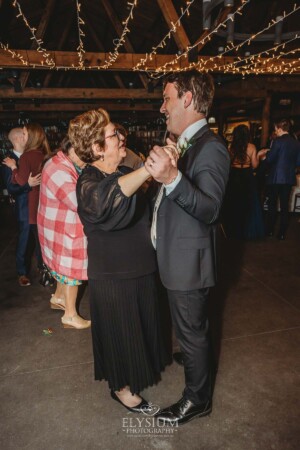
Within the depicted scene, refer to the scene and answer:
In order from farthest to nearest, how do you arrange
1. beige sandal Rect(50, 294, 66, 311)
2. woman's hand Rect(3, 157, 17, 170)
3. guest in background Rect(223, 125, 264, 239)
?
guest in background Rect(223, 125, 264, 239) < woman's hand Rect(3, 157, 17, 170) < beige sandal Rect(50, 294, 66, 311)

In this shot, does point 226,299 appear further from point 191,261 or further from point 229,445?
point 191,261

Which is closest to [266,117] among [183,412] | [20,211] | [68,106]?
[68,106]

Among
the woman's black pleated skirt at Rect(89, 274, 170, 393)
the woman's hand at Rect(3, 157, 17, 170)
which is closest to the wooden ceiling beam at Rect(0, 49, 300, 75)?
the woman's hand at Rect(3, 157, 17, 170)

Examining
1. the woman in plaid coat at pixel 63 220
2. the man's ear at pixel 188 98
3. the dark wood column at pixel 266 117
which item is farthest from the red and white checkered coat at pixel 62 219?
the dark wood column at pixel 266 117

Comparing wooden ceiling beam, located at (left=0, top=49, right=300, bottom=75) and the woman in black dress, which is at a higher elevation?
wooden ceiling beam, located at (left=0, top=49, right=300, bottom=75)

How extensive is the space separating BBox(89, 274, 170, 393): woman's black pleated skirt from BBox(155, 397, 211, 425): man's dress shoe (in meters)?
0.19

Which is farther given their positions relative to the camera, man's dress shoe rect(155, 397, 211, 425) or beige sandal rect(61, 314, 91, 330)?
beige sandal rect(61, 314, 91, 330)

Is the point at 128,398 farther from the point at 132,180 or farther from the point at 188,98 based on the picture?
the point at 188,98

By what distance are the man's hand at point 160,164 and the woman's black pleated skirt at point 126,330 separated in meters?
0.67

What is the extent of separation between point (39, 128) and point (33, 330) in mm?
1920

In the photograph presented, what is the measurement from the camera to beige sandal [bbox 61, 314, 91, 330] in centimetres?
255

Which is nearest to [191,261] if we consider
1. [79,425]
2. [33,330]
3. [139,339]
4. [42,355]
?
[139,339]

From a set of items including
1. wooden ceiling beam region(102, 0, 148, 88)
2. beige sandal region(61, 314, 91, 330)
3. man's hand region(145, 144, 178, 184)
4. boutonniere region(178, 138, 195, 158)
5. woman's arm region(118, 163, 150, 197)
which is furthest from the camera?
wooden ceiling beam region(102, 0, 148, 88)

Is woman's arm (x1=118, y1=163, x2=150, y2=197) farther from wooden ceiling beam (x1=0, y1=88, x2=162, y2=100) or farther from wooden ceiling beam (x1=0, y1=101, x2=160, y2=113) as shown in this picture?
wooden ceiling beam (x1=0, y1=101, x2=160, y2=113)
